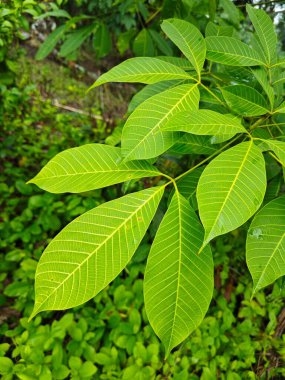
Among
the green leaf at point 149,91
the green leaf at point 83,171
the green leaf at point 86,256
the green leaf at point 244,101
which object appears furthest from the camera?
the green leaf at point 149,91

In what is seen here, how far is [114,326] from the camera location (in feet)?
4.57

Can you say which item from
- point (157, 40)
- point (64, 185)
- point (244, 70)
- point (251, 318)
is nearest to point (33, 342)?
point (64, 185)

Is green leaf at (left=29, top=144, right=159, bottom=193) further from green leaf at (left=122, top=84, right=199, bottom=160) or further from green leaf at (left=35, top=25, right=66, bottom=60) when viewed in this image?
green leaf at (left=35, top=25, right=66, bottom=60)

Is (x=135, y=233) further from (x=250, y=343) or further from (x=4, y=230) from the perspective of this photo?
(x=4, y=230)

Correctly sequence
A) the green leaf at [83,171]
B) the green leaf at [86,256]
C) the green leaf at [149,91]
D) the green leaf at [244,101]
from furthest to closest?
the green leaf at [149,91] < the green leaf at [244,101] < the green leaf at [83,171] < the green leaf at [86,256]

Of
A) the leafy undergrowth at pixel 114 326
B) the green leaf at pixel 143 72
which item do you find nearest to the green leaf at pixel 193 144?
the green leaf at pixel 143 72

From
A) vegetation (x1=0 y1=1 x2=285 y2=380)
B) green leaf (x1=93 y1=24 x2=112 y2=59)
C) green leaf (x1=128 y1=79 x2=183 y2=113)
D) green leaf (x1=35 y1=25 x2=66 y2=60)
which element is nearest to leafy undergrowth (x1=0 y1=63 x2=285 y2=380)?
vegetation (x1=0 y1=1 x2=285 y2=380)

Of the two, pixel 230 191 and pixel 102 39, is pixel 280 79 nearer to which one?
pixel 230 191

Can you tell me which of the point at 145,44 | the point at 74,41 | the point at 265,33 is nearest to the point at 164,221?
the point at 265,33

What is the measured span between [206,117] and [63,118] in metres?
2.40

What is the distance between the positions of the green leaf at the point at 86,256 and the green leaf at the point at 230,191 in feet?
0.37

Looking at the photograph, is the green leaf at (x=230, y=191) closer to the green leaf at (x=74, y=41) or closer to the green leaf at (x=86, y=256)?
the green leaf at (x=86, y=256)

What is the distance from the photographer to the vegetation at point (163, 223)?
0.49 metres

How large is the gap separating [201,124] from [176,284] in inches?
10.4
